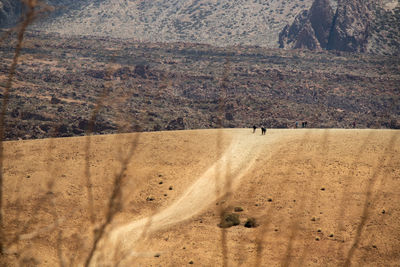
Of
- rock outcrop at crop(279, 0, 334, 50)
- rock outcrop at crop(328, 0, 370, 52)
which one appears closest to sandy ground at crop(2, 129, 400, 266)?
rock outcrop at crop(279, 0, 334, 50)

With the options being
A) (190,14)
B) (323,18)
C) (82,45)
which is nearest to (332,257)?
(82,45)

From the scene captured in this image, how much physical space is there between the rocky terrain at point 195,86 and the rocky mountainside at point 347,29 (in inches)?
582

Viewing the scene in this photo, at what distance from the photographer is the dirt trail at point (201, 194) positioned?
25531 millimetres

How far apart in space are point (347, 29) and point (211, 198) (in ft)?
456

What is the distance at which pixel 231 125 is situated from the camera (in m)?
83.2

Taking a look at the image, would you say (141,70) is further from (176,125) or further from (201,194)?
(201,194)

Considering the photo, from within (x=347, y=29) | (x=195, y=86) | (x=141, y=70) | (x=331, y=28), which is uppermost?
(x=347, y=29)

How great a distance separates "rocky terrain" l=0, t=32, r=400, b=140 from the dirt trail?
31.1m

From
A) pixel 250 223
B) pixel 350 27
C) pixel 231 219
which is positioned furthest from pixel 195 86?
pixel 250 223

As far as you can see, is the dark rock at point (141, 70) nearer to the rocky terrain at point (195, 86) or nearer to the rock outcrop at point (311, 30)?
the rocky terrain at point (195, 86)

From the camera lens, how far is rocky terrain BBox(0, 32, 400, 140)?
7806cm

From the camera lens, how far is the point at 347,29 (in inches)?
6122

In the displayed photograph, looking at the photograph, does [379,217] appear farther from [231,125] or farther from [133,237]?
[231,125]

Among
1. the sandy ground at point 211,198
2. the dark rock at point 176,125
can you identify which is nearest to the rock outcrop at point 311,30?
the dark rock at point 176,125
